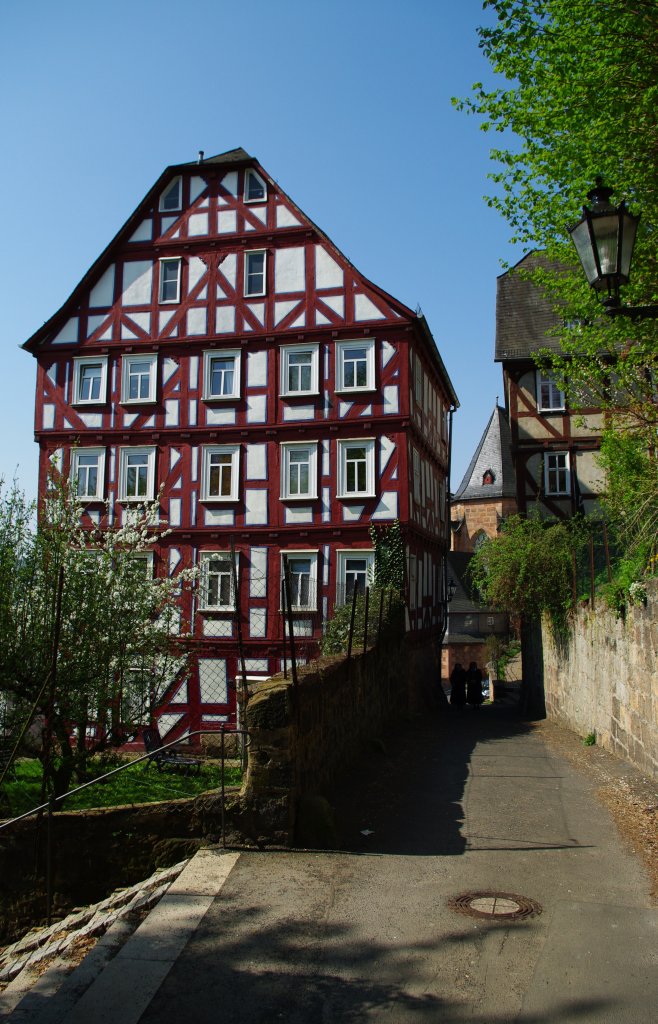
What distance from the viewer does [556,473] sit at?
26.6 meters

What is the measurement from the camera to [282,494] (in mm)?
22328

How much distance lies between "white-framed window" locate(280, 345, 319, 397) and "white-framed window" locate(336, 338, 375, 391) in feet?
2.06

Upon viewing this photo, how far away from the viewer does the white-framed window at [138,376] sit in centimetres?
2370

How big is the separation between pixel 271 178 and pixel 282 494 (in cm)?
880

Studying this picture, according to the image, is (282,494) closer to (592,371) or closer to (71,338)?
(71,338)

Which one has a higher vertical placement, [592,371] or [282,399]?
[282,399]

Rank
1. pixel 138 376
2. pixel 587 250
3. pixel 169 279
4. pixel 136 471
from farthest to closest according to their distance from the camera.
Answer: pixel 169 279 < pixel 138 376 < pixel 136 471 < pixel 587 250

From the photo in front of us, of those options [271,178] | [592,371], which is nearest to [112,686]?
[592,371]

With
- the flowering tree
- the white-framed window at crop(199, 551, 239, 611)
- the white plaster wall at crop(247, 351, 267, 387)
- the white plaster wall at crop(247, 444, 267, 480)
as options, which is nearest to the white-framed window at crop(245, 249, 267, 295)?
the white plaster wall at crop(247, 351, 267, 387)

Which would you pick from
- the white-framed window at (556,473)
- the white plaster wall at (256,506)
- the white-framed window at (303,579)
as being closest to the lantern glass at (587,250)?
the white-framed window at (303,579)

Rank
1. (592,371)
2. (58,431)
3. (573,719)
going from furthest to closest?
(58,431) < (573,719) < (592,371)

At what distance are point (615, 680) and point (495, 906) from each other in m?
6.75

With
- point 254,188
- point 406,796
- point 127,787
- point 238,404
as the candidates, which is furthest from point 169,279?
point 406,796

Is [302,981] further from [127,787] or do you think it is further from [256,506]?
[256,506]
